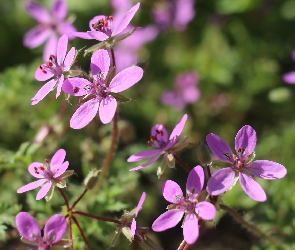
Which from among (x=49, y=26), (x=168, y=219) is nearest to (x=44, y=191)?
(x=168, y=219)

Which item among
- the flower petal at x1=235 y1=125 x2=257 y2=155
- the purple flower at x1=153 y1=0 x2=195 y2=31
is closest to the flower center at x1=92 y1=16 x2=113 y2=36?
the flower petal at x1=235 y1=125 x2=257 y2=155

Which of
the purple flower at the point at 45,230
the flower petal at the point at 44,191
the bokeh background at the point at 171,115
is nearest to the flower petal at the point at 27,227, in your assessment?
the purple flower at the point at 45,230

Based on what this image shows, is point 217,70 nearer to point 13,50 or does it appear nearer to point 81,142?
point 81,142

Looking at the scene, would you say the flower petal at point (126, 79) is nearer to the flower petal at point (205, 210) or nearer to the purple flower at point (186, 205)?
the purple flower at point (186, 205)

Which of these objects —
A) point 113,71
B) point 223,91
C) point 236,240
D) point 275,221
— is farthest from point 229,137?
point 113,71

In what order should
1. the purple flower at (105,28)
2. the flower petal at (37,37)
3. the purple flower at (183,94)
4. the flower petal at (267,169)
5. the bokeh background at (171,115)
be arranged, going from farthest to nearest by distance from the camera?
the purple flower at (183,94), the flower petal at (37,37), the bokeh background at (171,115), the purple flower at (105,28), the flower petal at (267,169)

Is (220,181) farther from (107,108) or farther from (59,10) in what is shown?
(59,10)
